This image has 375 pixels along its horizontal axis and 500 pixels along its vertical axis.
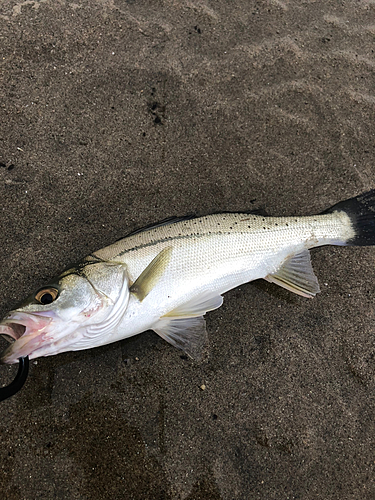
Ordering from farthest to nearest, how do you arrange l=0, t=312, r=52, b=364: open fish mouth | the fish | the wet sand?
the wet sand, the fish, l=0, t=312, r=52, b=364: open fish mouth

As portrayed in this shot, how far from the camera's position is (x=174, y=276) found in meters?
2.43

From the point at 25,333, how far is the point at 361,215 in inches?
109

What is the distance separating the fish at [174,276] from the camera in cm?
208

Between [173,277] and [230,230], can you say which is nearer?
[173,277]

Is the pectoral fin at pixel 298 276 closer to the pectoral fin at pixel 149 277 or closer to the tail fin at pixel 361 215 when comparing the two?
the tail fin at pixel 361 215

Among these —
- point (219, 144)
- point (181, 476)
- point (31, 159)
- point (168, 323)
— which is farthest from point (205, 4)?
point (181, 476)

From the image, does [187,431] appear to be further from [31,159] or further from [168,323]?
[31,159]

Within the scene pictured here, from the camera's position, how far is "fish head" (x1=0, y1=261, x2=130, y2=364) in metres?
1.97

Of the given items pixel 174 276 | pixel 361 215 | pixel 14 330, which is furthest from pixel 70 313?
pixel 361 215

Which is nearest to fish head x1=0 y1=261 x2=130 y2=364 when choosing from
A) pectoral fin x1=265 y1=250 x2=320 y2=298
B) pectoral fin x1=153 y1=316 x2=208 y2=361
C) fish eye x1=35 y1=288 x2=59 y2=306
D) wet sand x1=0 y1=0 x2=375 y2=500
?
fish eye x1=35 y1=288 x2=59 y2=306

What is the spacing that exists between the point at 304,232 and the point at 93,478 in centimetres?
254

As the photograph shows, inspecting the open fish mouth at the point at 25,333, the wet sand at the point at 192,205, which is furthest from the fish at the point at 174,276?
the wet sand at the point at 192,205

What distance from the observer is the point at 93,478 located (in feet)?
7.90

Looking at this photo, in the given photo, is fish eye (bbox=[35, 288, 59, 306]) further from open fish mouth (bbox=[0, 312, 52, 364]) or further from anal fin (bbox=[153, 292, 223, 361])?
anal fin (bbox=[153, 292, 223, 361])
